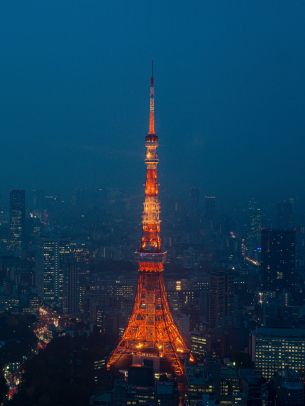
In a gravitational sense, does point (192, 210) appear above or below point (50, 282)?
above

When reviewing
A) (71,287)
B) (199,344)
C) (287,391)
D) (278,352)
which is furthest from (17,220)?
(287,391)

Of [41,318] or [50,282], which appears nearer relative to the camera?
[41,318]

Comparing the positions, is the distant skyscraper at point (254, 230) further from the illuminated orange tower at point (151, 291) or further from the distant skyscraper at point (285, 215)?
the illuminated orange tower at point (151, 291)

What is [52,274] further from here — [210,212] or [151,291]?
[151,291]

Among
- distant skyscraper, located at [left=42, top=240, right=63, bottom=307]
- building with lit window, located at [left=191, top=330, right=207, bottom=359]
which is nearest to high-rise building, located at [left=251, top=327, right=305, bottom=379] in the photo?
building with lit window, located at [left=191, top=330, right=207, bottom=359]

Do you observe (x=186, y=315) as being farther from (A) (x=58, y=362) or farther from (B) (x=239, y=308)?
(A) (x=58, y=362)

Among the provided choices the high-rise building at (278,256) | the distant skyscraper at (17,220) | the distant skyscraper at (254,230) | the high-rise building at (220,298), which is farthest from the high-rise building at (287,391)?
the distant skyscraper at (17,220)

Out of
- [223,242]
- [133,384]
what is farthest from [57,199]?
[133,384]
